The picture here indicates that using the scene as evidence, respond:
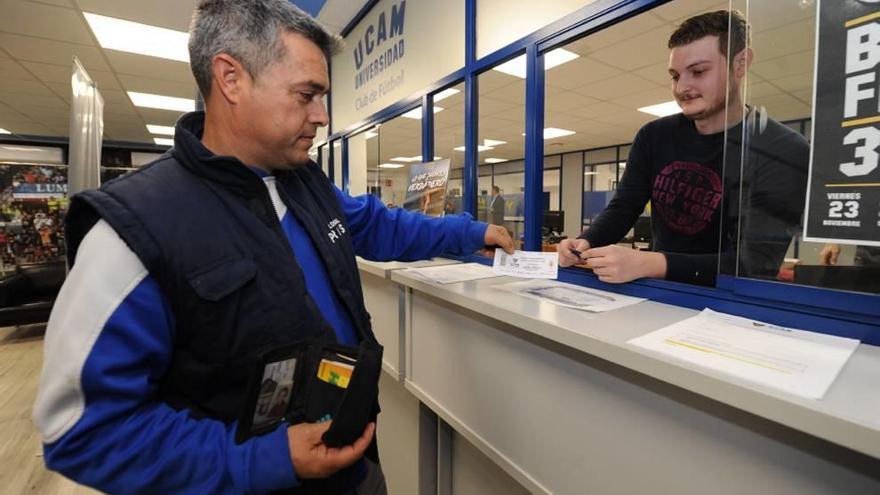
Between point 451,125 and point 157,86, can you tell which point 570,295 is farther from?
point 451,125

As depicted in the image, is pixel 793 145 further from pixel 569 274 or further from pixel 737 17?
pixel 569 274

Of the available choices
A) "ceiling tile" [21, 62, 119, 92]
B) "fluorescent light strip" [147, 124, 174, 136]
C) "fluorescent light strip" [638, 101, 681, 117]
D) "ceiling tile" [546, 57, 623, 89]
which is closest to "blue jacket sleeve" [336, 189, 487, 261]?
"ceiling tile" [546, 57, 623, 89]

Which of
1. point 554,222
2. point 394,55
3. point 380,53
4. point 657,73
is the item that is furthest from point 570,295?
point 554,222

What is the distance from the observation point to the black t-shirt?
854 mm

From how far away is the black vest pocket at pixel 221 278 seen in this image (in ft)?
2.38

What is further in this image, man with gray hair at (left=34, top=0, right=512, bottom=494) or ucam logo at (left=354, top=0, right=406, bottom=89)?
ucam logo at (left=354, top=0, right=406, bottom=89)

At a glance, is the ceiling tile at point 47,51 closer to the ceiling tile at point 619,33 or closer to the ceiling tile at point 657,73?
the ceiling tile at point 619,33

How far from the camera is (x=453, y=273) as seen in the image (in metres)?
1.63

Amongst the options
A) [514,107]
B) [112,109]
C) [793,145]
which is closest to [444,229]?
[793,145]

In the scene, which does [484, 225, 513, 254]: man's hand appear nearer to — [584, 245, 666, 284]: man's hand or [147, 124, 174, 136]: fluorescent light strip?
[584, 245, 666, 284]: man's hand

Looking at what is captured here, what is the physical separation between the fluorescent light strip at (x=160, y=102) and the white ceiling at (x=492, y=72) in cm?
18

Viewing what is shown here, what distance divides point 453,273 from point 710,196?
0.92 m

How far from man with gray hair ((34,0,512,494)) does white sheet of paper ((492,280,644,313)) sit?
510mm

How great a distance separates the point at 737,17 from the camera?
3.13 feet
